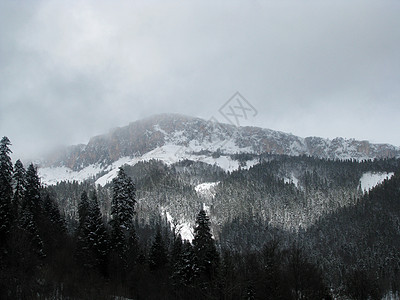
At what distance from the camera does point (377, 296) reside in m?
60.2

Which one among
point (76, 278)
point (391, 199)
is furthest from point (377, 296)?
point (391, 199)

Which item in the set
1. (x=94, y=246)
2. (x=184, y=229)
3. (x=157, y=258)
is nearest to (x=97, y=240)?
(x=94, y=246)

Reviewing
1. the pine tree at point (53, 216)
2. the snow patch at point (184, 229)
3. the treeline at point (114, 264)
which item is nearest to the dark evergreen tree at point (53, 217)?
the pine tree at point (53, 216)

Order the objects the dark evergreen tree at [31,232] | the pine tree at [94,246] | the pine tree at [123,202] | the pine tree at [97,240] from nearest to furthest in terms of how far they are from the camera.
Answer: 1. the dark evergreen tree at [31,232]
2. the pine tree at [94,246]
3. the pine tree at [97,240]
4. the pine tree at [123,202]

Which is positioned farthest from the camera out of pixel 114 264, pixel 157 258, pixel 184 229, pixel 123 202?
pixel 184 229

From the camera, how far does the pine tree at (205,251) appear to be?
41219 millimetres

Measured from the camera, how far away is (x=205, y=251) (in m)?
43.2

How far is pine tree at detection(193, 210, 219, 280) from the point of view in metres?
41.2

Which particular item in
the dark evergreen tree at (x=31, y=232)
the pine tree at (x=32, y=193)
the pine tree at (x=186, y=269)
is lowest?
the pine tree at (x=186, y=269)

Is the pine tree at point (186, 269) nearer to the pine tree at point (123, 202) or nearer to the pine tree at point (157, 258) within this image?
the pine tree at point (157, 258)

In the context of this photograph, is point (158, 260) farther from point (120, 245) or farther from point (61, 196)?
point (61, 196)

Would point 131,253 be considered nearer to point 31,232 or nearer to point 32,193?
point 31,232

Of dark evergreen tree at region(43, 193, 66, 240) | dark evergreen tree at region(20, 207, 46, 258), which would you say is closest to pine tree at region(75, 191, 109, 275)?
Answer: dark evergreen tree at region(20, 207, 46, 258)

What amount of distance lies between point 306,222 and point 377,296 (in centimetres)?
12069
